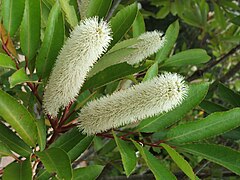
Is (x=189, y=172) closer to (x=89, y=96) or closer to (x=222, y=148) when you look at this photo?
(x=222, y=148)

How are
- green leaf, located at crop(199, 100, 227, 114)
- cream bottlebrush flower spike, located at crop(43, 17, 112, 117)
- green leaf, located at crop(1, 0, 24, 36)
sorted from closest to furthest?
cream bottlebrush flower spike, located at crop(43, 17, 112, 117) < green leaf, located at crop(1, 0, 24, 36) < green leaf, located at crop(199, 100, 227, 114)

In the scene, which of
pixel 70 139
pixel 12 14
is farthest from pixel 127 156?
pixel 12 14

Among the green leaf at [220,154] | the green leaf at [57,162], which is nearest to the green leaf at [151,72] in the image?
the green leaf at [220,154]

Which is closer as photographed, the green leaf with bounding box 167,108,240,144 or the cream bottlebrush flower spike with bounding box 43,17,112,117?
the cream bottlebrush flower spike with bounding box 43,17,112,117

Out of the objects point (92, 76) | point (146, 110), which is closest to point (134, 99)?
point (146, 110)

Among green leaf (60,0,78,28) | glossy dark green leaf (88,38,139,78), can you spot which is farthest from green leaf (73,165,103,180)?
green leaf (60,0,78,28)

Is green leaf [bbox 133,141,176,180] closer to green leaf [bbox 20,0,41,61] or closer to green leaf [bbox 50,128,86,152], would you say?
green leaf [bbox 50,128,86,152]

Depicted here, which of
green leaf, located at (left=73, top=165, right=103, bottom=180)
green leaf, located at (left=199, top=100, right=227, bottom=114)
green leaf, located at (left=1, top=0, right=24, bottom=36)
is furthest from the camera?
green leaf, located at (left=199, top=100, right=227, bottom=114)

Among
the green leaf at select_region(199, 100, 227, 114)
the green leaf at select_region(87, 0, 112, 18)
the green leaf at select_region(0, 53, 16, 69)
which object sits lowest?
the green leaf at select_region(199, 100, 227, 114)
